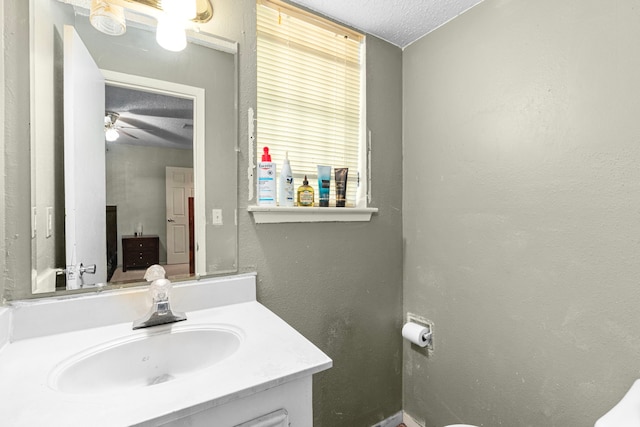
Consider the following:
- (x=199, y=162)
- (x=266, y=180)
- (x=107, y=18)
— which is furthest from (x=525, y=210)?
(x=107, y=18)

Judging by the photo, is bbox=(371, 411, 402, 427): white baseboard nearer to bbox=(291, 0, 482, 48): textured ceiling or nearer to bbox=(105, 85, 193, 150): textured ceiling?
bbox=(105, 85, 193, 150): textured ceiling

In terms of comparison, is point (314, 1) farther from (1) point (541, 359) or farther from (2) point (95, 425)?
(1) point (541, 359)

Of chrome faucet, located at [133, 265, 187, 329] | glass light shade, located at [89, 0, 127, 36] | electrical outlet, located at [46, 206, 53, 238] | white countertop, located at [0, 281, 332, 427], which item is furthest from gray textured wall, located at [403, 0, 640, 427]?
electrical outlet, located at [46, 206, 53, 238]

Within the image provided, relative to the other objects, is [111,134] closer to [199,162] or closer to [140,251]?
[199,162]

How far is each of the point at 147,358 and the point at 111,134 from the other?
0.71 m

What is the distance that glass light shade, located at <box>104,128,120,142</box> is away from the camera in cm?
98

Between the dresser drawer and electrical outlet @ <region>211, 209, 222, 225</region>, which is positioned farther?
electrical outlet @ <region>211, 209, 222, 225</region>

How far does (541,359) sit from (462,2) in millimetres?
1439

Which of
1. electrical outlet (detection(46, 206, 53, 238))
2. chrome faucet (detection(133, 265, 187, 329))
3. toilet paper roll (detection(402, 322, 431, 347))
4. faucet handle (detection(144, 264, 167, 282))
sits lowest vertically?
toilet paper roll (detection(402, 322, 431, 347))

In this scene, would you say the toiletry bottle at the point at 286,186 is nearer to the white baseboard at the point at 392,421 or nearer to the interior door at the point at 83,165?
the interior door at the point at 83,165

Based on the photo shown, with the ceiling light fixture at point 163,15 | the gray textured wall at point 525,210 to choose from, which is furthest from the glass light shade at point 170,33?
the gray textured wall at point 525,210

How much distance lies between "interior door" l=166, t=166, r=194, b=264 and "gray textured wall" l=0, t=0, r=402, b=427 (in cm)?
20

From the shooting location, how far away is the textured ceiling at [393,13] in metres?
1.27

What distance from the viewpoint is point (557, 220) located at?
1.05 meters
